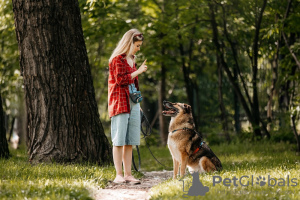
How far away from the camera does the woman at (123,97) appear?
6.30 metres

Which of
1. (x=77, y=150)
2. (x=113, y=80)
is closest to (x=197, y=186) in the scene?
(x=113, y=80)

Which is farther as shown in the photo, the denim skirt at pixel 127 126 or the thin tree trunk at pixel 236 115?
the thin tree trunk at pixel 236 115

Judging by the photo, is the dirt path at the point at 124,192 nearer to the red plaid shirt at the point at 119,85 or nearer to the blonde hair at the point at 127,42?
the red plaid shirt at the point at 119,85

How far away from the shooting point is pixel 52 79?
24.3 feet

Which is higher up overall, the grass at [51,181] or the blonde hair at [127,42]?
the blonde hair at [127,42]

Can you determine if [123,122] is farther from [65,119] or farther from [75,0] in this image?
[75,0]

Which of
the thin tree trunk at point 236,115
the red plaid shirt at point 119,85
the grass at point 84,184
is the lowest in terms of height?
the grass at point 84,184

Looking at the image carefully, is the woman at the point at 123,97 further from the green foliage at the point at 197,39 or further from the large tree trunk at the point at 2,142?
the green foliage at the point at 197,39

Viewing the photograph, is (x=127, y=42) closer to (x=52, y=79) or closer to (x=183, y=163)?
Result: (x=52, y=79)

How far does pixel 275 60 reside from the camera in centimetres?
1341

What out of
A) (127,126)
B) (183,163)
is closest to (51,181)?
(127,126)

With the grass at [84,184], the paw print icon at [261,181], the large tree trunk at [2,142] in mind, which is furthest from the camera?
the large tree trunk at [2,142]

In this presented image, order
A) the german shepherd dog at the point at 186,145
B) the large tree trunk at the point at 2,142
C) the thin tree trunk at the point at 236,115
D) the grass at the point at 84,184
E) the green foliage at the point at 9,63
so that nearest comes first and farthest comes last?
the grass at the point at 84,184 < the german shepherd dog at the point at 186,145 < the large tree trunk at the point at 2,142 < the green foliage at the point at 9,63 < the thin tree trunk at the point at 236,115

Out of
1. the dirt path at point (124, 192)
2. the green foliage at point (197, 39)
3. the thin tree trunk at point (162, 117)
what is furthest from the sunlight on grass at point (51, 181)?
the thin tree trunk at point (162, 117)
